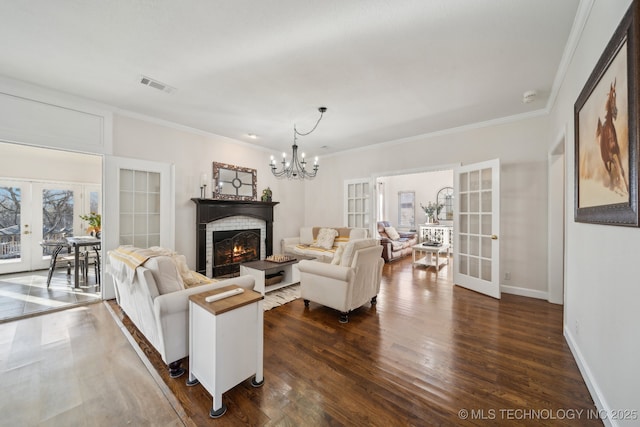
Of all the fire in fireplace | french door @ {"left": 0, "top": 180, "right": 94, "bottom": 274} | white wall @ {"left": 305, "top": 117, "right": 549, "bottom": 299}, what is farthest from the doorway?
white wall @ {"left": 305, "top": 117, "right": 549, "bottom": 299}

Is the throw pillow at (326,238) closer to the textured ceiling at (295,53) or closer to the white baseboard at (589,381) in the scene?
the textured ceiling at (295,53)

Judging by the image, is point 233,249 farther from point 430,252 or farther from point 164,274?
point 430,252

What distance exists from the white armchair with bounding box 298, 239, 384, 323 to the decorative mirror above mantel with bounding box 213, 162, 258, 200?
2.61m

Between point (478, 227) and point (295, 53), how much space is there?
12.0ft

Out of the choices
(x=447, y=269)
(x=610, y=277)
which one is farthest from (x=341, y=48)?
(x=447, y=269)

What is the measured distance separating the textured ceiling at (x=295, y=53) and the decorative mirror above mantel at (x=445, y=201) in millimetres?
4612

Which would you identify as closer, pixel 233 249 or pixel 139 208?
pixel 139 208

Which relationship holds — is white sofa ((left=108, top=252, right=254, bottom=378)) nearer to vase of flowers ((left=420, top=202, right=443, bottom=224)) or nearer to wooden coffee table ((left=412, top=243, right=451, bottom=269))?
wooden coffee table ((left=412, top=243, right=451, bottom=269))

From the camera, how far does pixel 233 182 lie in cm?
494

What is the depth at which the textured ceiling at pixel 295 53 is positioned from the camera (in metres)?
1.78

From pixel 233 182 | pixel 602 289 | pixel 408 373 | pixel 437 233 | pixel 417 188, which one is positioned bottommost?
pixel 408 373

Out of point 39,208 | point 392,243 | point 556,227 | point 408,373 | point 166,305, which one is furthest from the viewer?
point 392,243

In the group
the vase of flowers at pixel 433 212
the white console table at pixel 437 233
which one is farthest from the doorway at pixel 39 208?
the vase of flowers at pixel 433 212

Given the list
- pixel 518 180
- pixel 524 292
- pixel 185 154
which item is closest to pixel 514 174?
pixel 518 180
